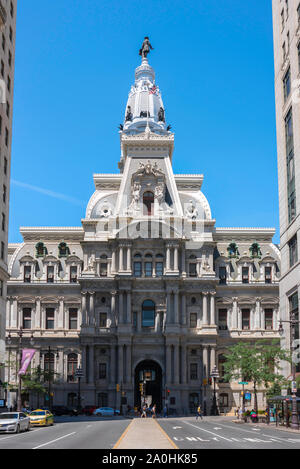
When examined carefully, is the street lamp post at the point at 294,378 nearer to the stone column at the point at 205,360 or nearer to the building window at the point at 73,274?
the stone column at the point at 205,360

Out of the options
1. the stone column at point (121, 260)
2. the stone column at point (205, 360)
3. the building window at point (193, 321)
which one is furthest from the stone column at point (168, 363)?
the stone column at point (121, 260)

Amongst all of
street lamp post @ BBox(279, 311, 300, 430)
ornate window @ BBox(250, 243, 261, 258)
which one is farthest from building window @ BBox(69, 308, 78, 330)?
street lamp post @ BBox(279, 311, 300, 430)

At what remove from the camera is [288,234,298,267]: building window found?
65.1 meters

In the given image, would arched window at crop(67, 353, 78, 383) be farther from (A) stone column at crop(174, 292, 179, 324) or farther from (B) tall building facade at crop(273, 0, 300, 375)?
(B) tall building facade at crop(273, 0, 300, 375)

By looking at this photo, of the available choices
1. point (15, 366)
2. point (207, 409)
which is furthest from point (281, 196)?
point (15, 366)

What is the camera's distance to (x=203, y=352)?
96.9 meters

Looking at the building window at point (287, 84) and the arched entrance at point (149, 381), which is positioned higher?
the building window at point (287, 84)

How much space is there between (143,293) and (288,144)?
122 feet

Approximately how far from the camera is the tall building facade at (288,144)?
64375mm

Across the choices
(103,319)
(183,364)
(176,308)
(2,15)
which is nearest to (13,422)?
(2,15)

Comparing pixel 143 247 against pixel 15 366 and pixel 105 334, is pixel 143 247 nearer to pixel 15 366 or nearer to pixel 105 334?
pixel 105 334

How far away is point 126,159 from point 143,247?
15862mm

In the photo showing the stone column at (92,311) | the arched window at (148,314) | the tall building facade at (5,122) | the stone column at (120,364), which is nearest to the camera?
the tall building facade at (5,122)

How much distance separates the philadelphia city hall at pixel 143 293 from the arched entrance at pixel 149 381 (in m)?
0.14
